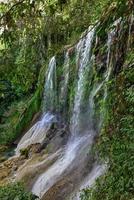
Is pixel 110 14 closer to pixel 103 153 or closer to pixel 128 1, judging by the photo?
pixel 128 1

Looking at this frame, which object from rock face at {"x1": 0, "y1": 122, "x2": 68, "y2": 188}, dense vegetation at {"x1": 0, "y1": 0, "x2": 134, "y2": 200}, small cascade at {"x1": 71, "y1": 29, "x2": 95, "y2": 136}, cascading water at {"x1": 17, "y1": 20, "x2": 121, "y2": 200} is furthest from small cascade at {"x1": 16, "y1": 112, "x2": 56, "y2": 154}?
dense vegetation at {"x1": 0, "y1": 0, "x2": 134, "y2": 200}

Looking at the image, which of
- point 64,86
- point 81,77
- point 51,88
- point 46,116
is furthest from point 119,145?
point 51,88

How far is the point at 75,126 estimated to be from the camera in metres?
12.3

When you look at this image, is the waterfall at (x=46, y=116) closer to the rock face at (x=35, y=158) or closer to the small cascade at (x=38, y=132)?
the small cascade at (x=38, y=132)

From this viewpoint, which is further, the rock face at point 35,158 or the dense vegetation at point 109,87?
the rock face at point 35,158

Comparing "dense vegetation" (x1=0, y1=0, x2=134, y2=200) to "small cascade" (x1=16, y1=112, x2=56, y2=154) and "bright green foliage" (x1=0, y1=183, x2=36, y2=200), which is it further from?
"small cascade" (x1=16, y1=112, x2=56, y2=154)

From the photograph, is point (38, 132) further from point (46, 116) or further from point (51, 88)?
point (51, 88)

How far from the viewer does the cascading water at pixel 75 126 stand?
947 centimetres

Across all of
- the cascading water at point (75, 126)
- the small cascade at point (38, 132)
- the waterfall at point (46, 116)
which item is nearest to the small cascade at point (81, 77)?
the cascading water at point (75, 126)

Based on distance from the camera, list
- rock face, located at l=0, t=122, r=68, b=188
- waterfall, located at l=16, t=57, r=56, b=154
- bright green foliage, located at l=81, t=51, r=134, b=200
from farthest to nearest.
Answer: waterfall, located at l=16, t=57, r=56, b=154
rock face, located at l=0, t=122, r=68, b=188
bright green foliage, located at l=81, t=51, r=134, b=200

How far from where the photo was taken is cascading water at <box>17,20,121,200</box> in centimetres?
947

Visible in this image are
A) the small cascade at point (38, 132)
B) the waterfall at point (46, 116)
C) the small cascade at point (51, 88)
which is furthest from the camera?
the small cascade at point (51, 88)

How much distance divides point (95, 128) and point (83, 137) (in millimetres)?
385

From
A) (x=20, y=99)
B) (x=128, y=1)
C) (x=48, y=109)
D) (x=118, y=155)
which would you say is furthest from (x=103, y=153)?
(x=20, y=99)
